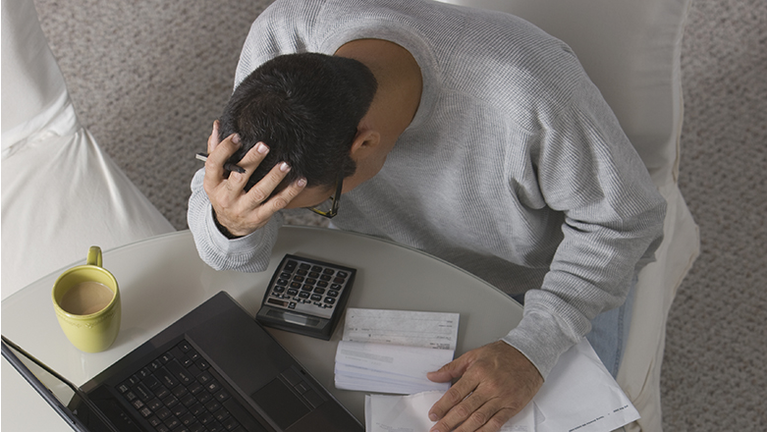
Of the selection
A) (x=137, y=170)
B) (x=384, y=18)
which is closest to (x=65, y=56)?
(x=137, y=170)

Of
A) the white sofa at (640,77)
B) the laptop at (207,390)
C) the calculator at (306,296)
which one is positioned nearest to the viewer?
the laptop at (207,390)

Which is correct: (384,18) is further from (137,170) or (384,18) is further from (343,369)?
(137,170)

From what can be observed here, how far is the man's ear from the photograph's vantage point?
82cm

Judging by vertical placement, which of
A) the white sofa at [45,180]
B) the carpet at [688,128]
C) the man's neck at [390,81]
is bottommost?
the carpet at [688,128]

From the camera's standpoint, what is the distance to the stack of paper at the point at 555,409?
0.86 m

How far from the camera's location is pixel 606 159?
36.1 inches

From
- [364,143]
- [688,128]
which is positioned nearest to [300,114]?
[364,143]

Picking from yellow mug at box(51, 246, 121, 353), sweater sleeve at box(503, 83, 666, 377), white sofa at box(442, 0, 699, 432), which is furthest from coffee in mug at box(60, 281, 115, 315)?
white sofa at box(442, 0, 699, 432)

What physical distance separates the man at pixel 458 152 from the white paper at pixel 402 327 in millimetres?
58

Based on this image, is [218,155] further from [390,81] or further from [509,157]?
[509,157]

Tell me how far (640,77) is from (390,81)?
535 mm

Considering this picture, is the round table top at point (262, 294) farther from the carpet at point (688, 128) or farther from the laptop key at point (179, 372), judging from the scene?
the carpet at point (688, 128)

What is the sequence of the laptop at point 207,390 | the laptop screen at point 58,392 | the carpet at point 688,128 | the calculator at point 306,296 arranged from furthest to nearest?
the carpet at point 688,128
the calculator at point 306,296
the laptop at point 207,390
the laptop screen at point 58,392

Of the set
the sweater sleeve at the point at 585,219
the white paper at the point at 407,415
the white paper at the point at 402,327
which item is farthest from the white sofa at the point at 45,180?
the sweater sleeve at the point at 585,219
